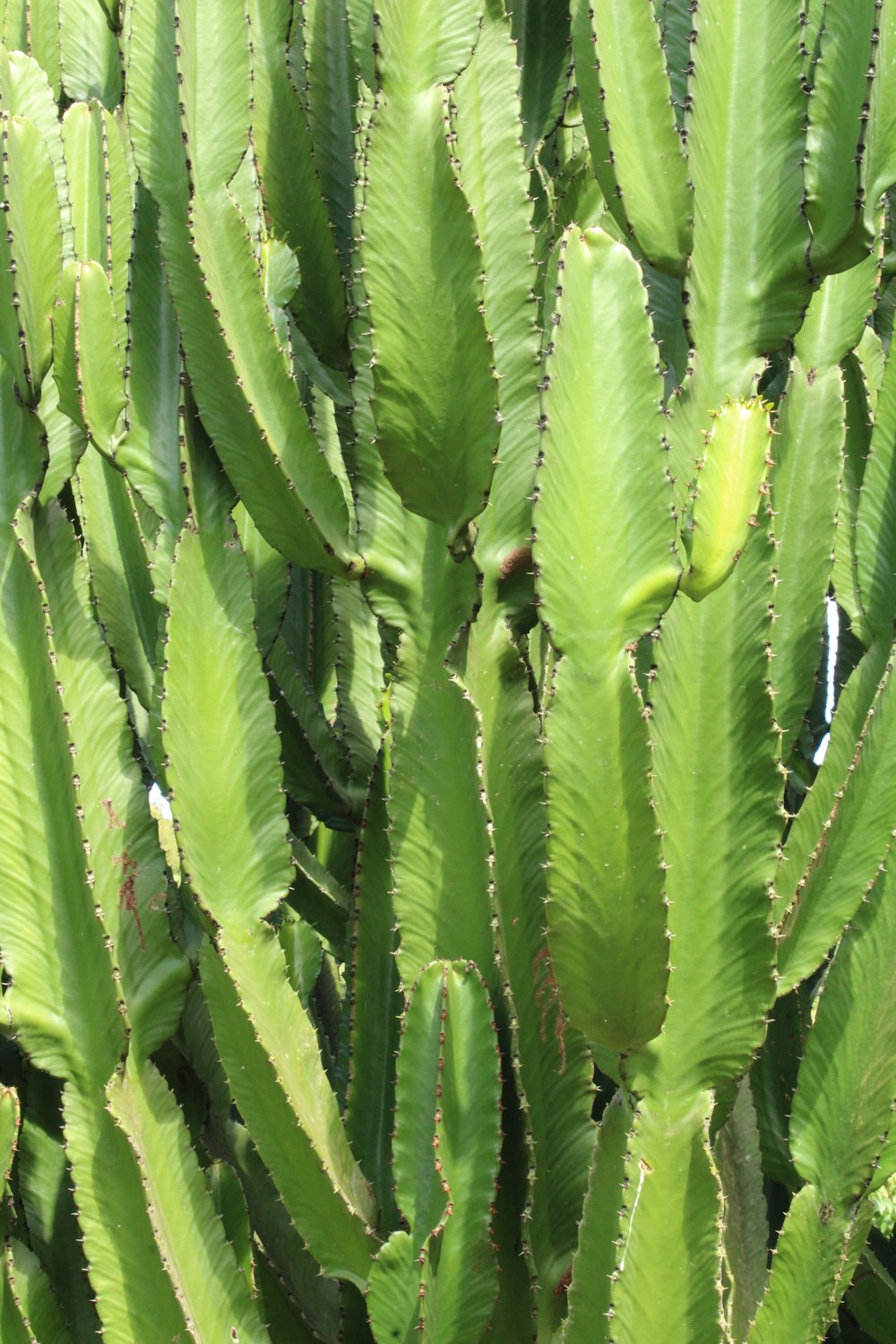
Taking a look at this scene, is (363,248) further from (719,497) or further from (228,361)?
(719,497)

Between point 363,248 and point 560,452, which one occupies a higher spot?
point 363,248

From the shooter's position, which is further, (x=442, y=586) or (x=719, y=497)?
(x=442, y=586)

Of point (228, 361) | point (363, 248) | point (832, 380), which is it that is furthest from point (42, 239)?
point (832, 380)

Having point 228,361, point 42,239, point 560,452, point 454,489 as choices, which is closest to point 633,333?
point 560,452

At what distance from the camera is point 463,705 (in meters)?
1.85

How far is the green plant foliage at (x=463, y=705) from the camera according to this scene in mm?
1714

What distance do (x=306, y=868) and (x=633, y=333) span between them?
1089 millimetres

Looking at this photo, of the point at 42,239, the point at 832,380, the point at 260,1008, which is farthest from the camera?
the point at 832,380

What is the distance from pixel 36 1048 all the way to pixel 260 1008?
32 centimetres

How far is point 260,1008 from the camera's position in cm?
190

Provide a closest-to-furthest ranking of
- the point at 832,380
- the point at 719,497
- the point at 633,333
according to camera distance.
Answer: the point at 719,497
the point at 633,333
the point at 832,380

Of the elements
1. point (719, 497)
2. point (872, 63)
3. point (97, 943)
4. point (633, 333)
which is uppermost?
point (872, 63)

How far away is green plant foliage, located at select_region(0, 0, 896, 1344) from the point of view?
67.5 inches

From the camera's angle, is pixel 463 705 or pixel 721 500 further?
pixel 463 705
